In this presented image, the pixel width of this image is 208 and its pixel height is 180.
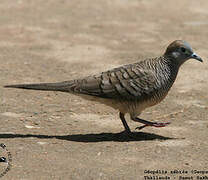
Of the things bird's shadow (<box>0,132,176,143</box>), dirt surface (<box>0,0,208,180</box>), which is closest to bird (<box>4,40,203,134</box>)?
bird's shadow (<box>0,132,176,143</box>)

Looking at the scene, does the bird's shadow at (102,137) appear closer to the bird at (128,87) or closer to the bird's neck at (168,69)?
the bird at (128,87)

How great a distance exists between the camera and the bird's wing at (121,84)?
22.9 feet

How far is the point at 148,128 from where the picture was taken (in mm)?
7695

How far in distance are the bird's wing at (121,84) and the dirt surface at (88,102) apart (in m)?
0.60

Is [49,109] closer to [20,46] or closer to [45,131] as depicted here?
[45,131]

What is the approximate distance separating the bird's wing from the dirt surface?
1.97ft

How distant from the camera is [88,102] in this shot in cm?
862

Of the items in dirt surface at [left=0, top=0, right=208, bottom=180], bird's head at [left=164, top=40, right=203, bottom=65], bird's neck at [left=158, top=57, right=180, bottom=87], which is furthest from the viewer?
bird's head at [left=164, top=40, right=203, bottom=65]

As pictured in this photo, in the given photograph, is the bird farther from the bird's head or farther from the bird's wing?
the bird's head

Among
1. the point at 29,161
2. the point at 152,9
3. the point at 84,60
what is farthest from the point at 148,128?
the point at 152,9

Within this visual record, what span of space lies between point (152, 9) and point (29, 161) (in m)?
9.23

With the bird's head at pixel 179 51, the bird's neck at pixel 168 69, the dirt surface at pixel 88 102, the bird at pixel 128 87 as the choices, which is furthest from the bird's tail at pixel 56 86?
the bird's head at pixel 179 51

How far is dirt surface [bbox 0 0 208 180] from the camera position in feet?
20.3

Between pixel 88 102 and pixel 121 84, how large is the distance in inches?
66.9
